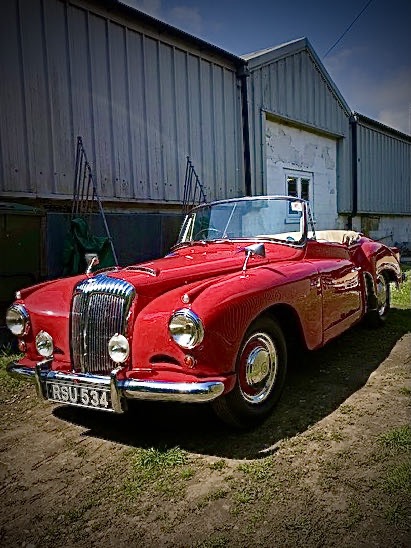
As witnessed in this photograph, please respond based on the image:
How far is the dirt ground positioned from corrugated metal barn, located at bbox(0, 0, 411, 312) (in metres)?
2.93

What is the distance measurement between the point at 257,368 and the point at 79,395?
3.63 ft

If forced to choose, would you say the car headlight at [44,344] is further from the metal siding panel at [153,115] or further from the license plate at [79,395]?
the metal siding panel at [153,115]

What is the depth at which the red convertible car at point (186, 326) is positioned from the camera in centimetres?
234

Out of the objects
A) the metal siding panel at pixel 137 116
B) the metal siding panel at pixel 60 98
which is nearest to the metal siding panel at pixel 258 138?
the metal siding panel at pixel 137 116

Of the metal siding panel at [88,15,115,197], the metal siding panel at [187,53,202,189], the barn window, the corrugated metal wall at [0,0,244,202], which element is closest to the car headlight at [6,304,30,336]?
the corrugated metal wall at [0,0,244,202]

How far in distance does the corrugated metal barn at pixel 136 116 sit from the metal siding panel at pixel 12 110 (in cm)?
1

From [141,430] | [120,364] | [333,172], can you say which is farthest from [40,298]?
[333,172]

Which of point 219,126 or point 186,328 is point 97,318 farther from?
point 219,126

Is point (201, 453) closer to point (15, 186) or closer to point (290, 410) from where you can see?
point (290, 410)

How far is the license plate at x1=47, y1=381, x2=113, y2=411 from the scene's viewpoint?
7.93 feet

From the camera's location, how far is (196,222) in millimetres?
4250

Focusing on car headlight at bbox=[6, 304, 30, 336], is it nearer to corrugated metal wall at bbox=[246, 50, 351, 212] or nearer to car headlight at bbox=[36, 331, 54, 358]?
car headlight at bbox=[36, 331, 54, 358]

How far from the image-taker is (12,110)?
18.2 ft

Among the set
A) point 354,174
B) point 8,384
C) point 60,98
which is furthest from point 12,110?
point 354,174
